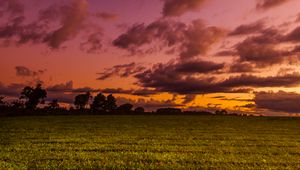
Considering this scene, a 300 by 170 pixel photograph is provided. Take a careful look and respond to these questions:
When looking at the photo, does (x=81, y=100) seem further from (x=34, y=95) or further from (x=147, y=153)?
(x=147, y=153)

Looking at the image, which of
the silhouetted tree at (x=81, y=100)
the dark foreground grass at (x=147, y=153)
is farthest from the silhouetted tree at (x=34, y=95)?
the dark foreground grass at (x=147, y=153)

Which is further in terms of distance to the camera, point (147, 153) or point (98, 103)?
point (98, 103)

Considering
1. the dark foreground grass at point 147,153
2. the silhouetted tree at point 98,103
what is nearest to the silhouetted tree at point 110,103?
the silhouetted tree at point 98,103

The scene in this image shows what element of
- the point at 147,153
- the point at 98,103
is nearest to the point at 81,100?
the point at 98,103

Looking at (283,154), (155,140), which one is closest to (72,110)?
(155,140)

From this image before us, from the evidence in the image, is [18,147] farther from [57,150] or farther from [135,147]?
[135,147]

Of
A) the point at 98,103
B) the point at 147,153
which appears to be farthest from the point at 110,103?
the point at 147,153

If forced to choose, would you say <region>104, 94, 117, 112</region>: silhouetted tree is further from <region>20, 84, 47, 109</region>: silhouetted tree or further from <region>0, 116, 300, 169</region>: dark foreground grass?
<region>0, 116, 300, 169</region>: dark foreground grass

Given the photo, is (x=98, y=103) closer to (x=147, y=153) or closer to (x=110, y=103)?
(x=110, y=103)

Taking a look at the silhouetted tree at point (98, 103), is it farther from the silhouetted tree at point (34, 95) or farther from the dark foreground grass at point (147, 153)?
the dark foreground grass at point (147, 153)

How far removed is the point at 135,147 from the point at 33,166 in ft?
32.0

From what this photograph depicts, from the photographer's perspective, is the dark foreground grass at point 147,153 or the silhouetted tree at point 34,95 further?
the silhouetted tree at point 34,95

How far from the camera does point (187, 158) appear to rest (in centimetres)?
2594

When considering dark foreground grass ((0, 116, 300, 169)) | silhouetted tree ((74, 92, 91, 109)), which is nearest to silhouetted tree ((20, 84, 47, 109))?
silhouetted tree ((74, 92, 91, 109))
